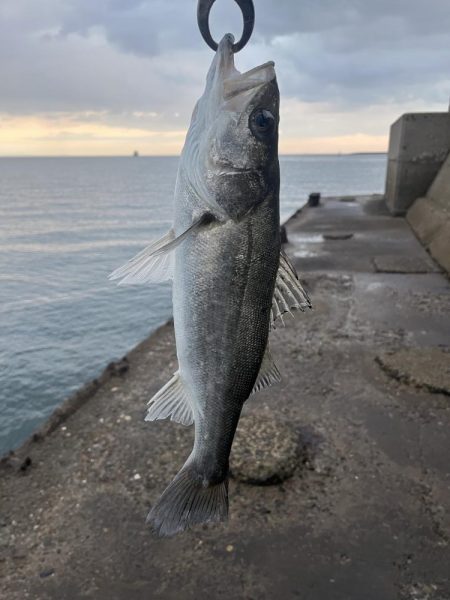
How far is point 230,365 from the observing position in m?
3.08

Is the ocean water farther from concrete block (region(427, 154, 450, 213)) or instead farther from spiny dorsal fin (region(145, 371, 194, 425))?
concrete block (region(427, 154, 450, 213))

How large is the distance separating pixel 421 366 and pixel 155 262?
7.29m

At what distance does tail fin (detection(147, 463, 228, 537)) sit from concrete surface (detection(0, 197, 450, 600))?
222 cm

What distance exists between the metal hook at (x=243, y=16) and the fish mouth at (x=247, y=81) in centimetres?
16

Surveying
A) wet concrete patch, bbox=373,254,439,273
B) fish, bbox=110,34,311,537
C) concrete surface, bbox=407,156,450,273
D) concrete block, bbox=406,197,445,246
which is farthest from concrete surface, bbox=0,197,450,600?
concrete block, bbox=406,197,445,246

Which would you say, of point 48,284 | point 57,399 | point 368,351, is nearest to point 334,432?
point 368,351

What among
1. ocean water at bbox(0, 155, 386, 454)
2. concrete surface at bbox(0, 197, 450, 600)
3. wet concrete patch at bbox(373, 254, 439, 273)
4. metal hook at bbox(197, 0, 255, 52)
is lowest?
ocean water at bbox(0, 155, 386, 454)

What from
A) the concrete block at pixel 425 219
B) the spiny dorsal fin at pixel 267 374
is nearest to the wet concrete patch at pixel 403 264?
the concrete block at pixel 425 219

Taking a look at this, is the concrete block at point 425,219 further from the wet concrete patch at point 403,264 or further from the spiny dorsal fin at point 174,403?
the spiny dorsal fin at point 174,403

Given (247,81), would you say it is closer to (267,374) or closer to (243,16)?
(243,16)

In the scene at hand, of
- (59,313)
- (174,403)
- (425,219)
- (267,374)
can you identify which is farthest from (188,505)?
(425,219)

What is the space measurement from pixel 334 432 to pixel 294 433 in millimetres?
744

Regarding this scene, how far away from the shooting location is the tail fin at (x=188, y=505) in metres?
3.15

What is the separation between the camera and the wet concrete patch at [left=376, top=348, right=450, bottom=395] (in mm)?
8359
